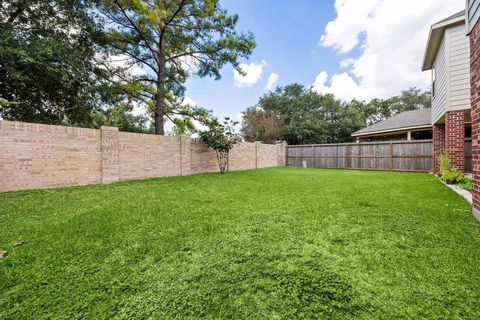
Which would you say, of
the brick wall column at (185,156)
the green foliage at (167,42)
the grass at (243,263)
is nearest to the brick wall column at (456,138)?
the grass at (243,263)

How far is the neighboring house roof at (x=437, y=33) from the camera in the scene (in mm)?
6070

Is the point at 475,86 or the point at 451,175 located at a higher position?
the point at 475,86

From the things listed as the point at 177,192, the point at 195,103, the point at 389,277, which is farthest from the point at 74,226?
the point at 195,103

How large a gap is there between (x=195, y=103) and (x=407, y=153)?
1136cm

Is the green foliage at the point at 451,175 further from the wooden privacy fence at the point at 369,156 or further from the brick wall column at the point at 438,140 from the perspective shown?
the wooden privacy fence at the point at 369,156

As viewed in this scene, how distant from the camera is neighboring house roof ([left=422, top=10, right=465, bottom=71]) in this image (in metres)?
6.07

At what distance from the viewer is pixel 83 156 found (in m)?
6.12

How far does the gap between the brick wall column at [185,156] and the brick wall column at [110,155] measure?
2.63 m

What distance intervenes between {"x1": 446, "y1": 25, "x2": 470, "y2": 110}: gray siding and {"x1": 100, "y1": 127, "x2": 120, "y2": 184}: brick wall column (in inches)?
403

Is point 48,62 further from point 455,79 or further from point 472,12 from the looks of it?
point 455,79

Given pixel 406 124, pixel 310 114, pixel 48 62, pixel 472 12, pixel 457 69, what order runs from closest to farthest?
1. pixel 472 12
2. pixel 457 69
3. pixel 48 62
4. pixel 406 124
5. pixel 310 114

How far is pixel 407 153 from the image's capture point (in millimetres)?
10836

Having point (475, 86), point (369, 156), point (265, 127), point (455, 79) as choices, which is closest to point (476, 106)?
point (475, 86)

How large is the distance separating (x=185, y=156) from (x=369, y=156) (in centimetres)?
1022
